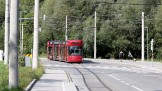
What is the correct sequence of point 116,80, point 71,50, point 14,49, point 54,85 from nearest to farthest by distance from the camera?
1. point 14,49
2. point 54,85
3. point 116,80
4. point 71,50

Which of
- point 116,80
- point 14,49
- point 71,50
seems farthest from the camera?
point 71,50

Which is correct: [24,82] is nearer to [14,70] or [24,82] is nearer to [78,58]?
[14,70]

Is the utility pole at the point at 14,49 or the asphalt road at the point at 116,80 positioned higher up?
the utility pole at the point at 14,49

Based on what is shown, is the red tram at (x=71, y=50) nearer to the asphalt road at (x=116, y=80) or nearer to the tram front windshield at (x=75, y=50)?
the tram front windshield at (x=75, y=50)

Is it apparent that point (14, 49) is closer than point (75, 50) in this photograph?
Yes

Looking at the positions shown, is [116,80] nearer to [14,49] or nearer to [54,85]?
[54,85]

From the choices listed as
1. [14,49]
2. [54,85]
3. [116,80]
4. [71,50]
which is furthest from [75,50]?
[14,49]

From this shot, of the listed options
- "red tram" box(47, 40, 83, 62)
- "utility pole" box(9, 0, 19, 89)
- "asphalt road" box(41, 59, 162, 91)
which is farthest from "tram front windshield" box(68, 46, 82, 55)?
"utility pole" box(9, 0, 19, 89)

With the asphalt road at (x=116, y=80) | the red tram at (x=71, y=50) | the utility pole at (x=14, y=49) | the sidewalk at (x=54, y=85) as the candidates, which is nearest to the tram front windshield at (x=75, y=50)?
the red tram at (x=71, y=50)

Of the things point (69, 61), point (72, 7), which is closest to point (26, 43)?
point (72, 7)

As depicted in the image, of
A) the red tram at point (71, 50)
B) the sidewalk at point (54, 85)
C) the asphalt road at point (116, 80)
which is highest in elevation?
the red tram at point (71, 50)

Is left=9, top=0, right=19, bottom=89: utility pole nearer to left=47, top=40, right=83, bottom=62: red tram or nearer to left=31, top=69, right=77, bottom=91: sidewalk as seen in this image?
left=31, top=69, right=77, bottom=91: sidewalk

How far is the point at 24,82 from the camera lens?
2233cm

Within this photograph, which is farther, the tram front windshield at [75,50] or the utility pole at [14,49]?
the tram front windshield at [75,50]
